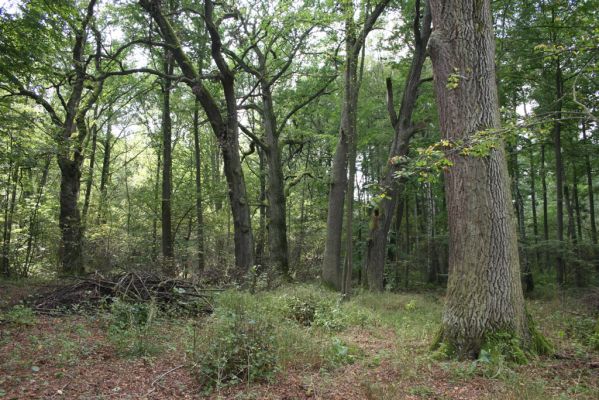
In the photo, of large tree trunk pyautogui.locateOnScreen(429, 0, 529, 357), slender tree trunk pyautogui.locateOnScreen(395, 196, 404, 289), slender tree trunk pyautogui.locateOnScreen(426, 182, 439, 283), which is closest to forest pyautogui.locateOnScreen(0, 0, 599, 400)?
large tree trunk pyautogui.locateOnScreen(429, 0, 529, 357)

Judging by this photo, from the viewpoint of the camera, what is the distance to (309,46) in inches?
578

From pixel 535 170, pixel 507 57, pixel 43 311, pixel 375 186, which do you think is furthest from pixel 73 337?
pixel 535 170

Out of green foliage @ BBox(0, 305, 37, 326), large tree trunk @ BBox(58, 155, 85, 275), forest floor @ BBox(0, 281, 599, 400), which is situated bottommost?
forest floor @ BBox(0, 281, 599, 400)

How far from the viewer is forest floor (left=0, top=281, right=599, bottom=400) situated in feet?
13.6

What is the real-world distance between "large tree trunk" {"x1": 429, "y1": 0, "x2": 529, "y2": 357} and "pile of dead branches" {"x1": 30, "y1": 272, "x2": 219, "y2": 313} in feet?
16.0

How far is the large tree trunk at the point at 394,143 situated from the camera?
1201 centimetres

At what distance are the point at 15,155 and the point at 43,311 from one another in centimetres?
471

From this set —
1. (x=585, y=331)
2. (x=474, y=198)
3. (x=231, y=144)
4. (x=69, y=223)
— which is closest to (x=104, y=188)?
(x=69, y=223)

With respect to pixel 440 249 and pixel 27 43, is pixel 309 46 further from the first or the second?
pixel 440 249

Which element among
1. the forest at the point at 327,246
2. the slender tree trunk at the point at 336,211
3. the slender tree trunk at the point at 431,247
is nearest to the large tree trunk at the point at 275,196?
the forest at the point at 327,246

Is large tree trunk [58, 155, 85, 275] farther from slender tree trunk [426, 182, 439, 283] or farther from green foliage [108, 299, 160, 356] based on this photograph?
slender tree trunk [426, 182, 439, 283]

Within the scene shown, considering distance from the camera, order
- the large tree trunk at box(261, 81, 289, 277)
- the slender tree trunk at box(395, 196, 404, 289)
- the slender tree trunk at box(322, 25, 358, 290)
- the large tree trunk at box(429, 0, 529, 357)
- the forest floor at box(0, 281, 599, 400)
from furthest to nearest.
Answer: the slender tree trunk at box(395, 196, 404, 289) < the large tree trunk at box(261, 81, 289, 277) < the slender tree trunk at box(322, 25, 358, 290) < the large tree trunk at box(429, 0, 529, 357) < the forest floor at box(0, 281, 599, 400)

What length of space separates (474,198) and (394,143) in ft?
25.4

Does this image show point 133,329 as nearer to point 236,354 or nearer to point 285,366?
point 236,354
